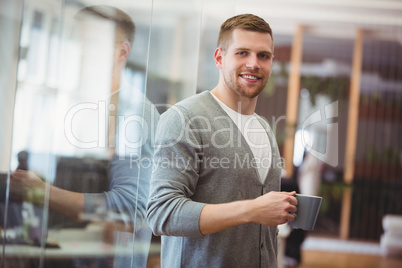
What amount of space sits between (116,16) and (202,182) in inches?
18.6

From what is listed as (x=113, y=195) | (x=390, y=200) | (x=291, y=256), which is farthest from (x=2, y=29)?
(x=390, y=200)

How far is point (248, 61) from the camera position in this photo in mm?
1128

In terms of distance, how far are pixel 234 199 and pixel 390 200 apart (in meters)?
5.45

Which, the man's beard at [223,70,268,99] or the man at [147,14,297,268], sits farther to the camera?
the man's beard at [223,70,268,99]

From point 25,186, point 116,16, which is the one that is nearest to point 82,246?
point 25,186

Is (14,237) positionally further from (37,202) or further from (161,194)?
(161,194)

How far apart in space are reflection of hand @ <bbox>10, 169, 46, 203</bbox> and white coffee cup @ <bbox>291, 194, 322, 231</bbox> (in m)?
0.63

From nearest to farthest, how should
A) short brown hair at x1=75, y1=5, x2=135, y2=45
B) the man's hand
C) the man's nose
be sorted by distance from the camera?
the man's hand
the man's nose
short brown hair at x1=75, y1=5, x2=135, y2=45

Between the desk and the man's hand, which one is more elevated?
the man's hand

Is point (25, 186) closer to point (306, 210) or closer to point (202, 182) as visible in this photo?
point (202, 182)

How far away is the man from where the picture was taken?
104 centimetres

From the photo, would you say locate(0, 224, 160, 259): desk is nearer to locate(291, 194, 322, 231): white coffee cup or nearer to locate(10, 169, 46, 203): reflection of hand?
locate(10, 169, 46, 203): reflection of hand

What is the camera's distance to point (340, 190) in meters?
6.05

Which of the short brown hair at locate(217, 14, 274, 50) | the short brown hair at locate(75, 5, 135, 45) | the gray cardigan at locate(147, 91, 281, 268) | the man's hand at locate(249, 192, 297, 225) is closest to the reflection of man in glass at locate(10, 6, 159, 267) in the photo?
the short brown hair at locate(75, 5, 135, 45)
